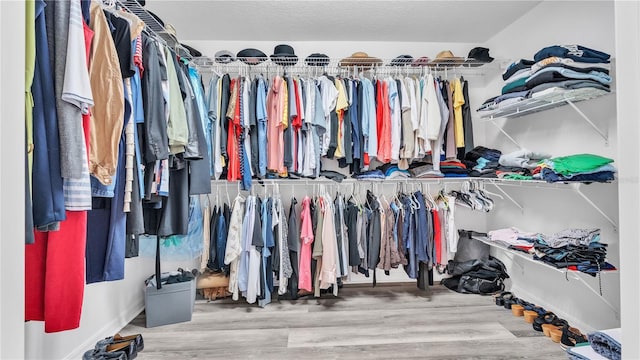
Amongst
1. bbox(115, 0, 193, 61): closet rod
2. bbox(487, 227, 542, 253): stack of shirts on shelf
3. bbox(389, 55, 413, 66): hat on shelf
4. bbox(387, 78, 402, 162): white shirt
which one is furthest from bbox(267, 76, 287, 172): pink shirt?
bbox(487, 227, 542, 253): stack of shirts on shelf

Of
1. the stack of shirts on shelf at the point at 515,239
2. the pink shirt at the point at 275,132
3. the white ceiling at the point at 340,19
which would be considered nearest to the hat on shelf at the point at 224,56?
the white ceiling at the point at 340,19

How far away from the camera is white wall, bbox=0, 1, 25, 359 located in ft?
1.42

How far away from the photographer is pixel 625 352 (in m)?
0.52

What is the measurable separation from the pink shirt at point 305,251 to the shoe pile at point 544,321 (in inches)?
62.9

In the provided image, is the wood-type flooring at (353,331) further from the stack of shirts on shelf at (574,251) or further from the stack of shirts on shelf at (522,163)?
the stack of shirts on shelf at (522,163)

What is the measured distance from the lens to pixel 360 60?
8.84 feet

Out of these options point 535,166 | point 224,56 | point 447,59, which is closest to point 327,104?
point 224,56

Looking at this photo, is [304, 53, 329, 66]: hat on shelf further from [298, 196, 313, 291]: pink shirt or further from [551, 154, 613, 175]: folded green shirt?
[551, 154, 613, 175]: folded green shirt

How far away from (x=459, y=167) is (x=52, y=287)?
9.44 ft

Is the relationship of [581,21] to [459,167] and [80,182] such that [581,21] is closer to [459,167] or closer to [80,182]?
[459,167]

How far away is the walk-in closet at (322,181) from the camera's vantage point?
1053 millimetres

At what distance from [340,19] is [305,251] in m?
2.05

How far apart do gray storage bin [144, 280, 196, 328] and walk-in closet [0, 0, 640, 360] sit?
0.01 metres

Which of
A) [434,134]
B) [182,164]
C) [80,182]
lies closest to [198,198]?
[182,164]
